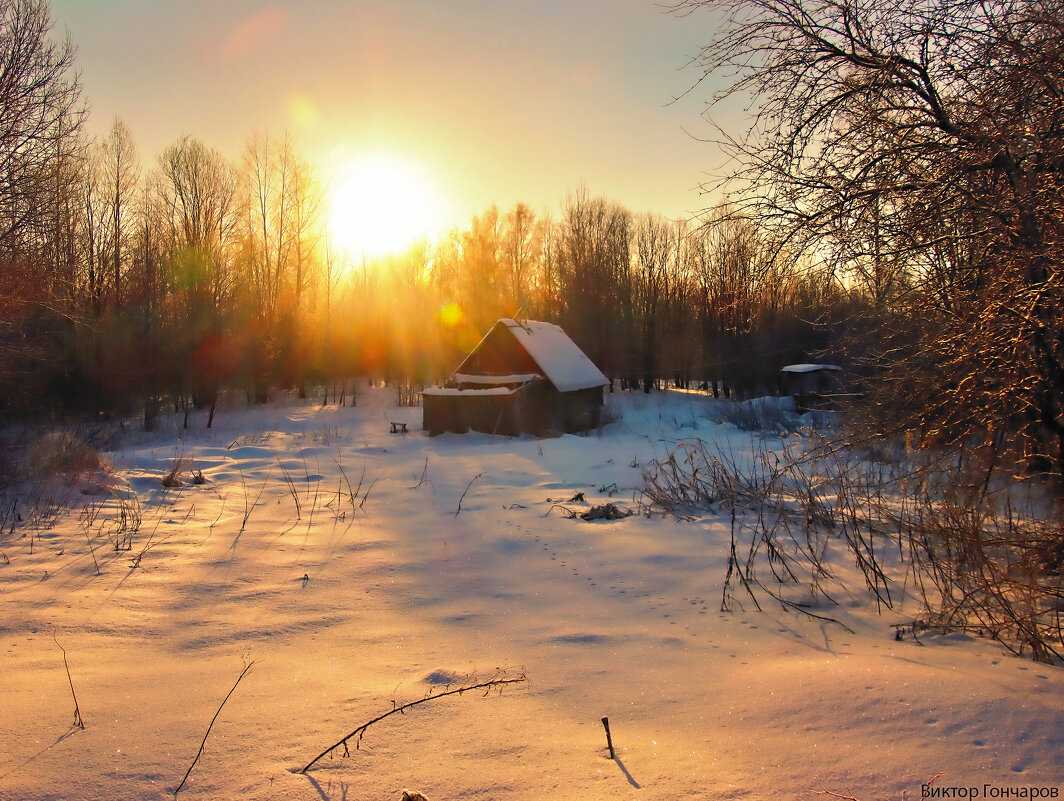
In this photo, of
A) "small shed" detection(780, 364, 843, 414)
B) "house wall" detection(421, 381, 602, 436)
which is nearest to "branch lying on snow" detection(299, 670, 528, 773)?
"house wall" detection(421, 381, 602, 436)

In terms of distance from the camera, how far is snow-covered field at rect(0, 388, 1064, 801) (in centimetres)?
239

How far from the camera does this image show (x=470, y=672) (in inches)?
136

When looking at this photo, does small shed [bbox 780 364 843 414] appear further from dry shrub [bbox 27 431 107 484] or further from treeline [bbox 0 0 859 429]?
dry shrub [bbox 27 431 107 484]

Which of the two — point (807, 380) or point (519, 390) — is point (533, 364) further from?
point (807, 380)

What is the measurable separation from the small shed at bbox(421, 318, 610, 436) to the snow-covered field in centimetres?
1292

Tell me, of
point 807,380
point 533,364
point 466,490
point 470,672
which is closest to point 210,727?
point 470,672

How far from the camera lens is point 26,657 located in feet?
11.8

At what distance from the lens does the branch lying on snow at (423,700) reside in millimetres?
2541

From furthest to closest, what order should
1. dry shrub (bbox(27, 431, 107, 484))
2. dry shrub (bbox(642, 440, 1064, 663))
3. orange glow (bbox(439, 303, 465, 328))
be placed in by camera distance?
orange glow (bbox(439, 303, 465, 328))
dry shrub (bbox(27, 431, 107, 484))
dry shrub (bbox(642, 440, 1064, 663))

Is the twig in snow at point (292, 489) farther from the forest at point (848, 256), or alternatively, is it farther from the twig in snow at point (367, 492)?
the forest at point (848, 256)

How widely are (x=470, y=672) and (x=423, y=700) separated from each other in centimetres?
48

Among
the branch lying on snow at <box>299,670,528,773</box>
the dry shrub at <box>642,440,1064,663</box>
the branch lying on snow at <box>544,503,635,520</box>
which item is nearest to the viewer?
the branch lying on snow at <box>299,670,528,773</box>

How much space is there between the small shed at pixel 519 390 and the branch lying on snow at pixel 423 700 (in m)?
16.5

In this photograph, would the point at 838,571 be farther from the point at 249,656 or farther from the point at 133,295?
the point at 133,295
